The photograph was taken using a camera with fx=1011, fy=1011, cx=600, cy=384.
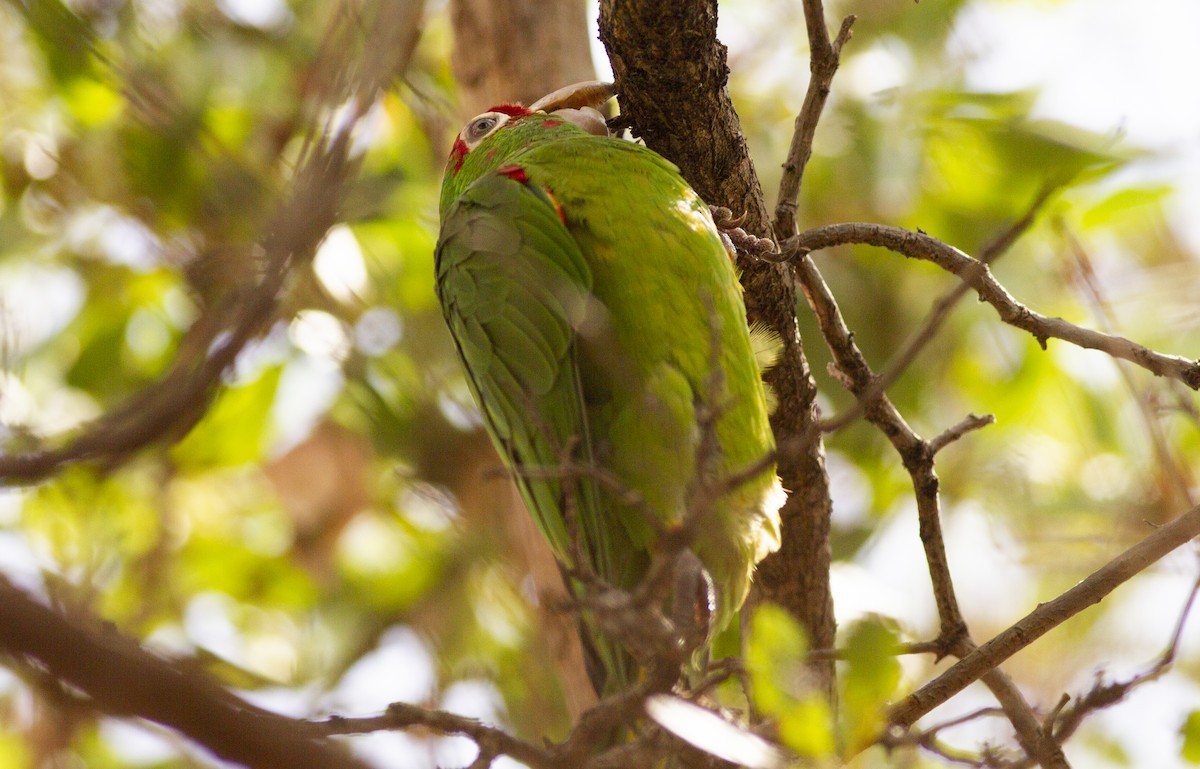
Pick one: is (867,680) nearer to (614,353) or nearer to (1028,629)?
(1028,629)

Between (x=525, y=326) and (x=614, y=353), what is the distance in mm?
245

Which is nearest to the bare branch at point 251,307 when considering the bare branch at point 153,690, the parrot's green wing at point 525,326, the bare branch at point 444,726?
the bare branch at point 153,690

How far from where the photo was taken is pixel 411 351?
16.6 ft

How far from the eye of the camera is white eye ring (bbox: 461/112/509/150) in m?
3.49

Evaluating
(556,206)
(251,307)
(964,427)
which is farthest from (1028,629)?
(251,307)

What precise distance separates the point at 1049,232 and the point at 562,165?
369 cm

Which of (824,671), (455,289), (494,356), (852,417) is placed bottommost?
(852,417)

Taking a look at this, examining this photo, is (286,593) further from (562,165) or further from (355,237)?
(562,165)

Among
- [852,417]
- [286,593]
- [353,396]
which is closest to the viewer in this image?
[852,417]

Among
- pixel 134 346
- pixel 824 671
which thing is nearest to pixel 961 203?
pixel 824 671

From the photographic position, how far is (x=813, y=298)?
9.70 feet

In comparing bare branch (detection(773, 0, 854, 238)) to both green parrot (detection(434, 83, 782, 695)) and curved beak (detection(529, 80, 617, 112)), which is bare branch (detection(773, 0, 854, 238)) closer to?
green parrot (detection(434, 83, 782, 695))

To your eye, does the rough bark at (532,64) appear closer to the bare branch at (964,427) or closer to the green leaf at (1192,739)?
the bare branch at (964,427)

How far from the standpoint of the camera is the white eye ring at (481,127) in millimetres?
3490
